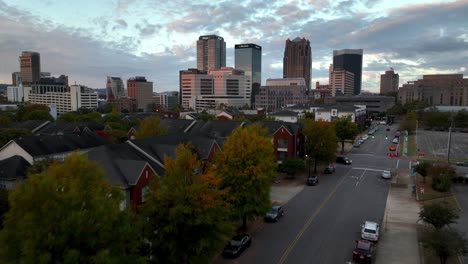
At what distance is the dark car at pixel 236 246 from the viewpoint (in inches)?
1000

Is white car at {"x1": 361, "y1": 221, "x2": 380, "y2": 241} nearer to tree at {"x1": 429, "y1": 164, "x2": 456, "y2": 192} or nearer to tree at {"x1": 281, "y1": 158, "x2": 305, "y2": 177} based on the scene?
tree at {"x1": 429, "y1": 164, "x2": 456, "y2": 192}

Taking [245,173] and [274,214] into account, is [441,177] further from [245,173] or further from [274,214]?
[245,173]

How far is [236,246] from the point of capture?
25.8 m

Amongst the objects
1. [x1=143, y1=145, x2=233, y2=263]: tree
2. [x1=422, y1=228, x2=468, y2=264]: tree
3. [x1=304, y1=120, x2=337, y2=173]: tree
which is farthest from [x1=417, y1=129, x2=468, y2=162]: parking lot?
[x1=143, y1=145, x2=233, y2=263]: tree

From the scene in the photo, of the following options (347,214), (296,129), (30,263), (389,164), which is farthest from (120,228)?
(389,164)

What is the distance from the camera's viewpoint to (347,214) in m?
35.5

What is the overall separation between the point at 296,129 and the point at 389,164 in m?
19.1

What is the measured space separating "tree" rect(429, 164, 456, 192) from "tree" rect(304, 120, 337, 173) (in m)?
14.6

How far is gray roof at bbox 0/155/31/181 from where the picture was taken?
37.4 m

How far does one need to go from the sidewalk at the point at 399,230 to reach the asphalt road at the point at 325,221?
3.69 ft

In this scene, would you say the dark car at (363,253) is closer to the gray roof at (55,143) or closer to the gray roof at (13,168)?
the gray roof at (13,168)

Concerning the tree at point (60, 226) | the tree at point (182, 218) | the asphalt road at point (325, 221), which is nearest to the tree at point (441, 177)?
the asphalt road at point (325, 221)

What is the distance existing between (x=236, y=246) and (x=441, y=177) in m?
32.9

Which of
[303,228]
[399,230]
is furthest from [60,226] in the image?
[399,230]
